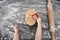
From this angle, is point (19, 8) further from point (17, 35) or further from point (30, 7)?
point (17, 35)

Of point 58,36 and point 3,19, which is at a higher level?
point 3,19

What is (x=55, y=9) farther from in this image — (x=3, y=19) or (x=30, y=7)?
(x=3, y=19)

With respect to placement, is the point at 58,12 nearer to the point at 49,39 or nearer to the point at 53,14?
the point at 53,14

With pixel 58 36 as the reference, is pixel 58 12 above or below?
above

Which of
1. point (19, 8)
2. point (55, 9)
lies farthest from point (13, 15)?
point (55, 9)

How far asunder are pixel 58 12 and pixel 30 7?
0.21m

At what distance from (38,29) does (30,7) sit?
184 millimetres

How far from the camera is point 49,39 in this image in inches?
48.1

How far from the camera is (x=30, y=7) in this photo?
1.27 meters

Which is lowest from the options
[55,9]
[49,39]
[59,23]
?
[49,39]

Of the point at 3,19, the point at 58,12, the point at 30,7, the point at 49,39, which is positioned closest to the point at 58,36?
the point at 49,39

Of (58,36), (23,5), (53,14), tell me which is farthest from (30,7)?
(58,36)

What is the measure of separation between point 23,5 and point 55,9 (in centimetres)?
24

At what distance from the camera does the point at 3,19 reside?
1252 mm
